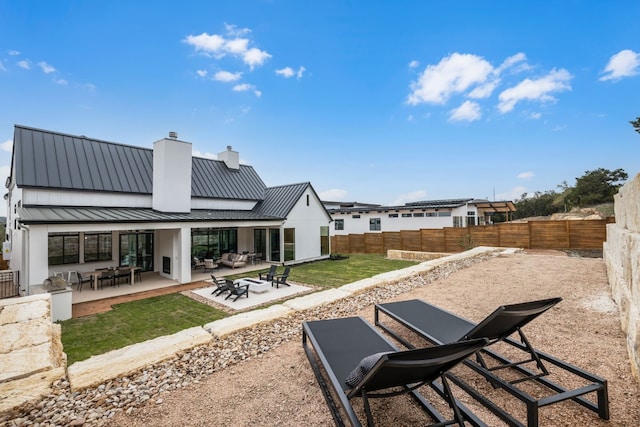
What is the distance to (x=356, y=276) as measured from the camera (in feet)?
42.5

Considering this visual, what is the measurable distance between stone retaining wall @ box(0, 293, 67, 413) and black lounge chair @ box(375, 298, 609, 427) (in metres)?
4.70

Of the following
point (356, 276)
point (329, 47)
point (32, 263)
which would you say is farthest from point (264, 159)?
point (32, 263)

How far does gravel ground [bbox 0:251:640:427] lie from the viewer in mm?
2799

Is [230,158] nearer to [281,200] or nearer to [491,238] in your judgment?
[281,200]

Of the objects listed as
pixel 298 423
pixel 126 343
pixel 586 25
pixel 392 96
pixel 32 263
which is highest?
pixel 392 96

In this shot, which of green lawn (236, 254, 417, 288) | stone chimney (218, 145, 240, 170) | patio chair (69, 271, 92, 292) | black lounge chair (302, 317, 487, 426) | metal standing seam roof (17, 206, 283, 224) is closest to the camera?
black lounge chair (302, 317, 487, 426)

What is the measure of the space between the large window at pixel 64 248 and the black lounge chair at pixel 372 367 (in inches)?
539

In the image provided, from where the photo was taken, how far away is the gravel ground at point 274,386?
2.80 metres

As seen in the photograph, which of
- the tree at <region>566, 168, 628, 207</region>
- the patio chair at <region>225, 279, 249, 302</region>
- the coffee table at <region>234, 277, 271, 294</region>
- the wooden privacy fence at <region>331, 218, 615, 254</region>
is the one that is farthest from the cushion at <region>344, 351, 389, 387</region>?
the tree at <region>566, 168, 628, 207</region>

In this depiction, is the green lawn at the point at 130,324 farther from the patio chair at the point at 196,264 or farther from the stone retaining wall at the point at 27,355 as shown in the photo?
the patio chair at the point at 196,264

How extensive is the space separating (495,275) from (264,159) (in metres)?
20.7

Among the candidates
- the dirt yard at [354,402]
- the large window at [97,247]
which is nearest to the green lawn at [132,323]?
the dirt yard at [354,402]

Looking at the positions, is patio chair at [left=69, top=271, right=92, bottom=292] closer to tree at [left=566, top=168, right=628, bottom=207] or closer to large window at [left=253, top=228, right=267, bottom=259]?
large window at [left=253, top=228, right=267, bottom=259]

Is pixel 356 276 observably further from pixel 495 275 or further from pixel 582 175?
pixel 582 175
